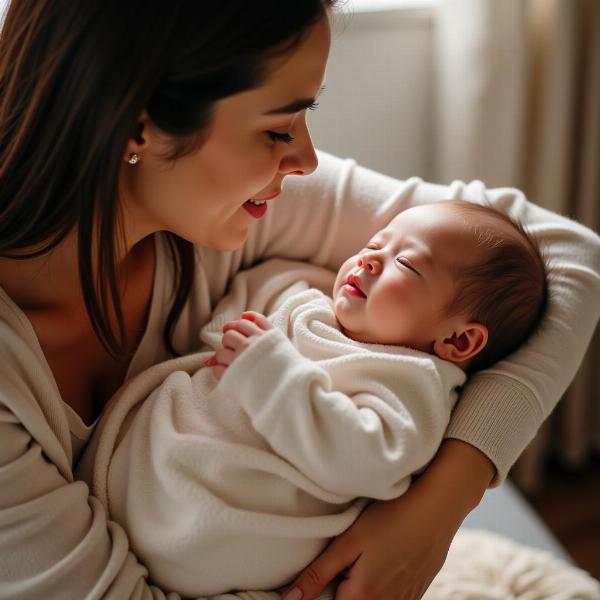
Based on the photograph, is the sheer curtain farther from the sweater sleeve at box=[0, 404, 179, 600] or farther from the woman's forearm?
the sweater sleeve at box=[0, 404, 179, 600]

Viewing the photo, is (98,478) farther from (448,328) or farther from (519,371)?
(519,371)

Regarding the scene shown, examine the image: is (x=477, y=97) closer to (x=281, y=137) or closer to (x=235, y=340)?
(x=281, y=137)

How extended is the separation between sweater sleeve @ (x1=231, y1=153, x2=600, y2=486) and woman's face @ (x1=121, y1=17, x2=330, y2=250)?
0.22 meters

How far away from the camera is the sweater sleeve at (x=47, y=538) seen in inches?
38.0

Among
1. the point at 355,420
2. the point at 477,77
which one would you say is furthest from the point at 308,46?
the point at 477,77

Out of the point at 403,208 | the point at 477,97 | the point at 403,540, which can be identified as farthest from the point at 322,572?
the point at 477,97

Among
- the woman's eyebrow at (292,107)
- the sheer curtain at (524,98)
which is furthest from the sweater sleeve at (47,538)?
the sheer curtain at (524,98)

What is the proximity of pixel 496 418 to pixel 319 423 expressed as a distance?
1.06ft

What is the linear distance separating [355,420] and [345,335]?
0.24 metres

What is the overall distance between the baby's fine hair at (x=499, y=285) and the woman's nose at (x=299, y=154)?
28 cm

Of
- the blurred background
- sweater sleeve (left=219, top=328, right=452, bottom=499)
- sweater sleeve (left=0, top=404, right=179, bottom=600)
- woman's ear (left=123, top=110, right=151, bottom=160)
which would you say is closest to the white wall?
the blurred background

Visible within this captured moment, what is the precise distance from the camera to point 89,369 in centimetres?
126

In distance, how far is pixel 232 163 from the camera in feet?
3.53

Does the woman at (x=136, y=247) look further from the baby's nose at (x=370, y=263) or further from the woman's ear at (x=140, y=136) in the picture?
the baby's nose at (x=370, y=263)
